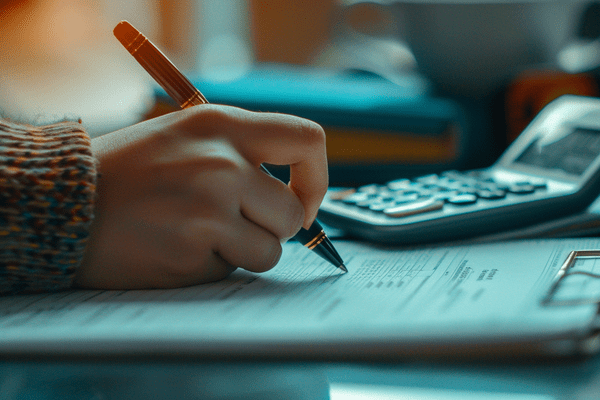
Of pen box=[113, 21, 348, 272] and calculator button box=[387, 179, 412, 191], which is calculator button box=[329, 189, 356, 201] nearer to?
calculator button box=[387, 179, 412, 191]

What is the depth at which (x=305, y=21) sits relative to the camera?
116 cm

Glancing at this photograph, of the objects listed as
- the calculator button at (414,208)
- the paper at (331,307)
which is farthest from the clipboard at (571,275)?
the calculator button at (414,208)

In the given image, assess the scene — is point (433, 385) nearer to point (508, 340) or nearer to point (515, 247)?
point (508, 340)

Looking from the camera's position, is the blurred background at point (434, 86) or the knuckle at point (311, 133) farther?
the blurred background at point (434, 86)

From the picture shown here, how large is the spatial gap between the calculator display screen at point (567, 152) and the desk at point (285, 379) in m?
0.30

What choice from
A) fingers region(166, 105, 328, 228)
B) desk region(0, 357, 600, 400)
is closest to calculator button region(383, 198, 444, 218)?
fingers region(166, 105, 328, 228)

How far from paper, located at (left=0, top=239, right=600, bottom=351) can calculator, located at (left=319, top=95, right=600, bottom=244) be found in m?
0.04

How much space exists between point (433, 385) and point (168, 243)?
0.52 ft

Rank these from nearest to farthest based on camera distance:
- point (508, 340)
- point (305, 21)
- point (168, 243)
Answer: point (508, 340) → point (168, 243) → point (305, 21)

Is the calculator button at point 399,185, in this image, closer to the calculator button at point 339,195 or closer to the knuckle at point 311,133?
the calculator button at point 339,195

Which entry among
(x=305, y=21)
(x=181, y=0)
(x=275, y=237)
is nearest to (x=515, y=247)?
(x=275, y=237)

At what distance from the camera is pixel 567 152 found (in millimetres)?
475

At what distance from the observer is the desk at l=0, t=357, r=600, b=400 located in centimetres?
18

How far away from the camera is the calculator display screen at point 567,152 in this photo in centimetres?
45
